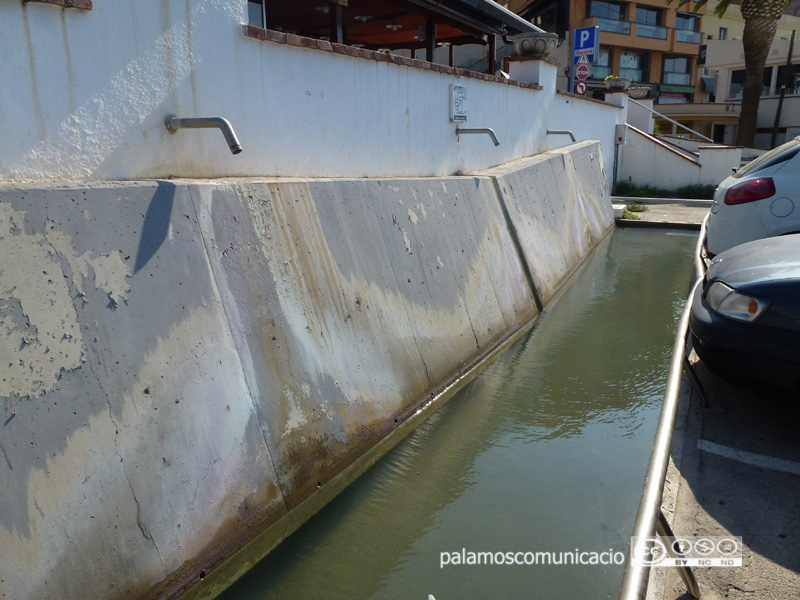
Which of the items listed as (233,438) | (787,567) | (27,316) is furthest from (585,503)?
(27,316)

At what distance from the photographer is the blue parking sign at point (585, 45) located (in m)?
17.8

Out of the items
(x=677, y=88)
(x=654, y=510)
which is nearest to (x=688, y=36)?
(x=677, y=88)

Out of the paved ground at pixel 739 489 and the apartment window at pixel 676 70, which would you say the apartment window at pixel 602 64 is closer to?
the apartment window at pixel 676 70

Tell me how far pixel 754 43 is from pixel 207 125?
70.5ft

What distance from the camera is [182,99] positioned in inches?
145

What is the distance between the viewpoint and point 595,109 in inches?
577

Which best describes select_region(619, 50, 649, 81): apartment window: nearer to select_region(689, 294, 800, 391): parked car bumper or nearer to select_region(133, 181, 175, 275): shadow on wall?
select_region(689, 294, 800, 391): parked car bumper

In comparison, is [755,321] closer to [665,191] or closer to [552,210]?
[552,210]

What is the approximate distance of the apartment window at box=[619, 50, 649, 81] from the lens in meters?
39.7

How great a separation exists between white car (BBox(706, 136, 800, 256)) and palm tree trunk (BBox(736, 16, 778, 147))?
56.9 feet

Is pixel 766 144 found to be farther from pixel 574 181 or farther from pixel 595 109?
pixel 574 181

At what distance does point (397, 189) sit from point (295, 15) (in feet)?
24.2

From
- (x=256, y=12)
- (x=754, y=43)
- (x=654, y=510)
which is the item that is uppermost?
(x=754, y=43)

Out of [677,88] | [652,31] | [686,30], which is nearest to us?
[652,31]
